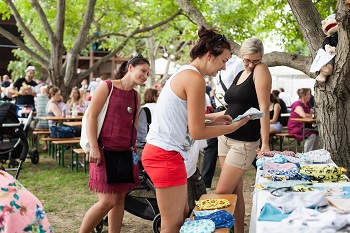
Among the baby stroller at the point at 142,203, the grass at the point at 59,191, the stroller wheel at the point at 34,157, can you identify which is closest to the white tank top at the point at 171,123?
the baby stroller at the point at 142,203

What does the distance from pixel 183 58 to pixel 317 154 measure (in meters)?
29.2

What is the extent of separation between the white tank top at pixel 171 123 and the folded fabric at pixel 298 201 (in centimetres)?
70

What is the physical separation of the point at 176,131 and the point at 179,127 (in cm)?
3

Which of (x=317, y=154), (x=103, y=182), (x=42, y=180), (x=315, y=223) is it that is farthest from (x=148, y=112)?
(x=42, y=180)

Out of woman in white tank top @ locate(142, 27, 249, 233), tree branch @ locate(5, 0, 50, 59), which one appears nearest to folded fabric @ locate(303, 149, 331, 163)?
woman in white tank top @ locate(142, 27, 249, 233)

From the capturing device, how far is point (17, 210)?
2373 millimetres

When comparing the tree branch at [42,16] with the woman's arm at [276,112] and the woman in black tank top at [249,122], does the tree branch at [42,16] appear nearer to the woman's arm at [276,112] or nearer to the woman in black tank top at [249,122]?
the woman's arm at [276,112]

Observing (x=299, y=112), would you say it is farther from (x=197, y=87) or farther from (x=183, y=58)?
(x=183, y=58)

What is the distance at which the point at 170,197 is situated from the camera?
341 centimetres

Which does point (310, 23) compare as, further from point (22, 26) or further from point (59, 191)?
point (22, 26)

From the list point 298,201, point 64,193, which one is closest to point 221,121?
point 298,201

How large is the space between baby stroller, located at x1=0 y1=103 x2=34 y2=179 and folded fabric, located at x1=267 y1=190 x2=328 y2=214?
224 inches

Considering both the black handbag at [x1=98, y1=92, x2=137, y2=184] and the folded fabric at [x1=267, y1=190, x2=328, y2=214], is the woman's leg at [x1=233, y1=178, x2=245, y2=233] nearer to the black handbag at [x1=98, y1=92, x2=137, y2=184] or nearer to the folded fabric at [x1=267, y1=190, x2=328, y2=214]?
the black handbag at [x1=98, y1=92, x2=137, y2=184]

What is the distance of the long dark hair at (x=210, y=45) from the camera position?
3393 mm
